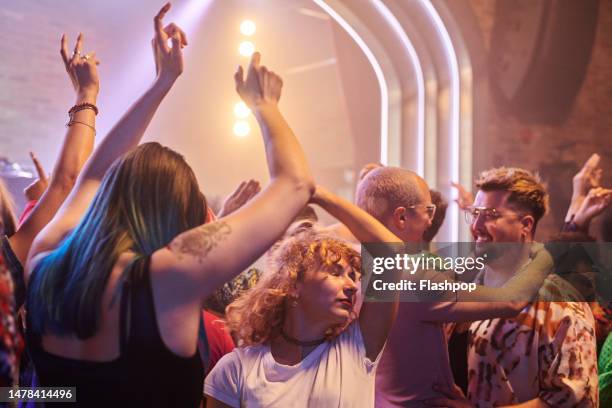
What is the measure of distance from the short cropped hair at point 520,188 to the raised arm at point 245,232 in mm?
978

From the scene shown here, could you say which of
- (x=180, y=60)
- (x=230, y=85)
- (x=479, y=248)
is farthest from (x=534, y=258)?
(x=230, y=85)

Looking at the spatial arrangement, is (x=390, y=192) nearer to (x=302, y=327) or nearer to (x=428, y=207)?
(x=428, y=207)

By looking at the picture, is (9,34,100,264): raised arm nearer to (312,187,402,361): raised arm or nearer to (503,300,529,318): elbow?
(312,187,402,361): raised arm

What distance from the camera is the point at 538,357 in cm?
208

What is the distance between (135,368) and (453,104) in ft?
9.00

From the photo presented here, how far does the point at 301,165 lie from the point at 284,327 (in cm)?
54

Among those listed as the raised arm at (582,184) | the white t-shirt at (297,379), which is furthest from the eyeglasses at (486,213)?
the raised arm at (582,184)

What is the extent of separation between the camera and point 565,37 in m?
3.82

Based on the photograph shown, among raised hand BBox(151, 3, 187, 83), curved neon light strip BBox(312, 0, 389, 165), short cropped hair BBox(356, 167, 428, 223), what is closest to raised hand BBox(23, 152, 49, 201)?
raised hand BBox(151, 3, 187, 83)

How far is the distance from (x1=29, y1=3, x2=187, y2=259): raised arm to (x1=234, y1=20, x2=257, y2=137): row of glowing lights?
164 centimetres

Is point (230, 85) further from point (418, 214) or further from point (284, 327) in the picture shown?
point (284, 327)

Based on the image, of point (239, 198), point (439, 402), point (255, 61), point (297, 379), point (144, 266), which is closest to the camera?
point (144, 266)

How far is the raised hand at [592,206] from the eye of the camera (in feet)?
9.37

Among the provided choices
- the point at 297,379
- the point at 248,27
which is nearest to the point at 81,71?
the point at 297,379
